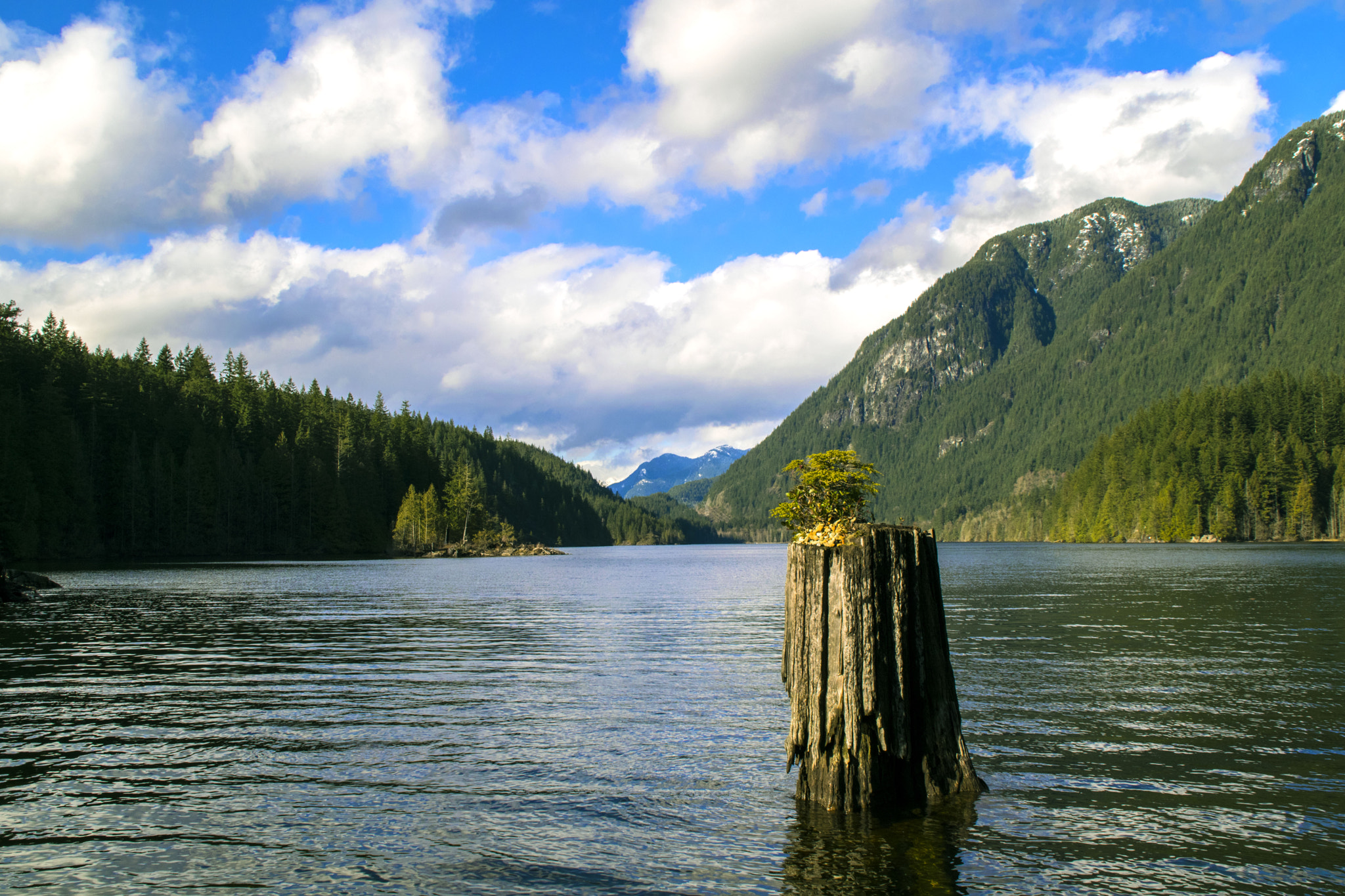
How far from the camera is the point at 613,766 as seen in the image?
15164mm

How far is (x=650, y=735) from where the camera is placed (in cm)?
1747

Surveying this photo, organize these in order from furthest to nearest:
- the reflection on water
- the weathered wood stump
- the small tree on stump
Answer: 1. the small tree on stump
2. the weathered wood stump
3. the reflection on water

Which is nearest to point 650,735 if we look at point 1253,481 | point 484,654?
point 484,654

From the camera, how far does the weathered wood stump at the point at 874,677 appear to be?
12.2 meters

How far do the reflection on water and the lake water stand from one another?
1.9 inches

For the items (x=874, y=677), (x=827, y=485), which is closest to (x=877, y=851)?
(x=874, y=677)

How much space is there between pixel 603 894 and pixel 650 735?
7853 millimetres

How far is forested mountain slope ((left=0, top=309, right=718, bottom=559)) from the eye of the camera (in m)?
94.6

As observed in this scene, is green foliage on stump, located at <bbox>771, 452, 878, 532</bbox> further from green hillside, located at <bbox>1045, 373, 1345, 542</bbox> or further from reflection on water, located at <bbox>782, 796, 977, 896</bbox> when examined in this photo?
green hillside, located at <bbox>1045, 373, 1345, 542</bbox>

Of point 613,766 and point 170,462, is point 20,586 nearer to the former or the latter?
point 613,766

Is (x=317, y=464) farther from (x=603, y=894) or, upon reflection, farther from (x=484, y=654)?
(x=603, y=894)

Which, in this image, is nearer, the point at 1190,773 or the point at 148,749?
the point at 1190,773

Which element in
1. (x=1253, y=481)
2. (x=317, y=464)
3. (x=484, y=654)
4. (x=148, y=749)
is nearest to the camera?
(x=148, y=749)

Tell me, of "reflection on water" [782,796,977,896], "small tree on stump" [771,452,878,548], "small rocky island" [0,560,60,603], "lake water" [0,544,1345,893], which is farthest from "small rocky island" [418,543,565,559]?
"reflection on water" [782,796,977,896]
